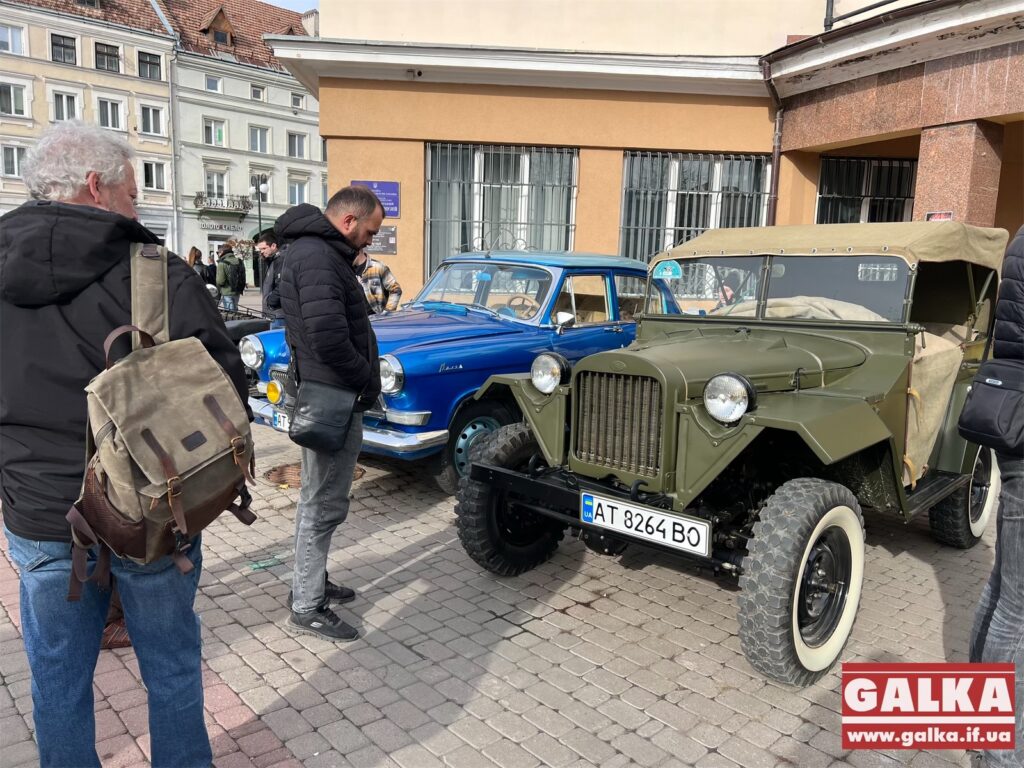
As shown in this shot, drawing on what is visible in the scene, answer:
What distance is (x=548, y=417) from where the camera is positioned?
12.7 feet

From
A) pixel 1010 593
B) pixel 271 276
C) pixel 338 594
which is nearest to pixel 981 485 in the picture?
pixel 1010 593

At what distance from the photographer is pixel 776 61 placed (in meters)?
9.45

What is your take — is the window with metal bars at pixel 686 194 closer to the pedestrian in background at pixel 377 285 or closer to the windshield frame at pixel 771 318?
the pedestrian in background at pixel 377 285

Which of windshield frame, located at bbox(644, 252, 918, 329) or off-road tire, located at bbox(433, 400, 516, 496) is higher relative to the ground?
windshield frame, located at bbox(644, 252, 918, 329)

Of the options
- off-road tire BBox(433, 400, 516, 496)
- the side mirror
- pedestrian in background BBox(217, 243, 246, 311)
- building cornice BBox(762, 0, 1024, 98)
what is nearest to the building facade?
pedestrian in background BBox(217, 243, 246, 311)

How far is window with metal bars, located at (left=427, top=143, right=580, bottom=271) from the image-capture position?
10242 mm

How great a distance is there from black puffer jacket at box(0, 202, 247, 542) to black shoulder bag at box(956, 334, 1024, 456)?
2.44m

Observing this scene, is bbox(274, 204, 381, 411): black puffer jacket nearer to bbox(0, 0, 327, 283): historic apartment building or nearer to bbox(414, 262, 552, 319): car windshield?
bbox(414, 262, 552, 319): car windshield

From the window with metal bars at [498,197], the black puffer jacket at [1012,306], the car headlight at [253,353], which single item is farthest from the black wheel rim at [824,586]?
the window with metal bars at [498,197]

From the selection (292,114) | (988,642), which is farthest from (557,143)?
(292,114)

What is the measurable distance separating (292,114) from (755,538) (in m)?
43.8

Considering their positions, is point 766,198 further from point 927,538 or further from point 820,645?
point 820,645

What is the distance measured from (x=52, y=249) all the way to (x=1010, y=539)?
2.96 meters

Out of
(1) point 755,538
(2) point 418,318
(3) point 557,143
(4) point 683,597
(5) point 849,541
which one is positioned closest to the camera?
(1) point 755,538
